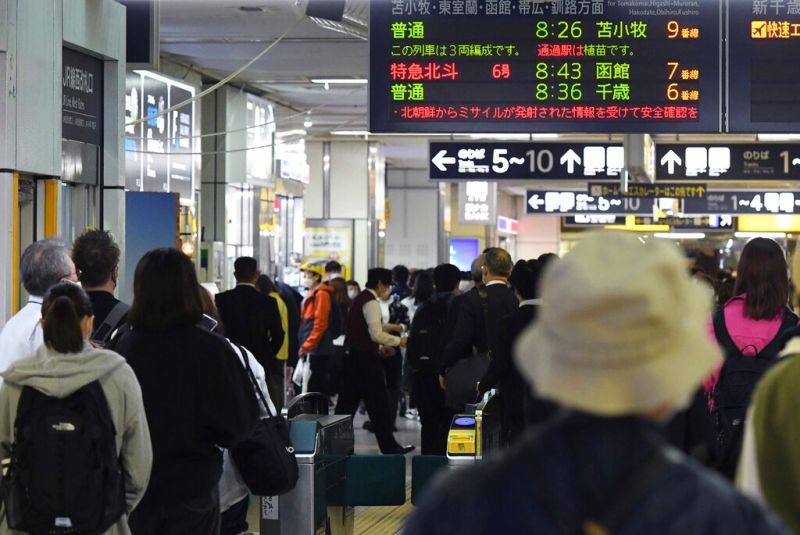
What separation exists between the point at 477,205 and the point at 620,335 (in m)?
23.9

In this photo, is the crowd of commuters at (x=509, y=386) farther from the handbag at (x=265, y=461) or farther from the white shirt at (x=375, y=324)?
Answer: the white shirt at (x=375, y=324)

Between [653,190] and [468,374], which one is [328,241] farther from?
[468,374]

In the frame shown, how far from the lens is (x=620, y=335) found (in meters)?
1.48

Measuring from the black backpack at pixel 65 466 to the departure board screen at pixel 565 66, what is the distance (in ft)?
14.5

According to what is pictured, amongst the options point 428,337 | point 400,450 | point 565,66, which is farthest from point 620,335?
point 400,450

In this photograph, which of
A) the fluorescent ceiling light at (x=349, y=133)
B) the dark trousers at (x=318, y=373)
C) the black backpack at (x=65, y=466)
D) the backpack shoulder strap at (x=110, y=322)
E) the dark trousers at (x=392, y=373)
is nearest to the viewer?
the black backpack at (x=65, y=466)

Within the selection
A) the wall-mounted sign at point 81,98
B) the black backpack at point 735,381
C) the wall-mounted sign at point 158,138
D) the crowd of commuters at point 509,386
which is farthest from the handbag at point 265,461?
the wall-mounted sign at point 158,138

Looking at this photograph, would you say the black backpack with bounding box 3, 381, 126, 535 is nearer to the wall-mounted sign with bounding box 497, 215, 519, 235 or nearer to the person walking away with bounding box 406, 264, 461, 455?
the person walking away with bounding box 406, 264, 461, 455

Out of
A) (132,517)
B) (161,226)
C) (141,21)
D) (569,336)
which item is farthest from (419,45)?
(569,336)

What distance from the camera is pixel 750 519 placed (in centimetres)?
146

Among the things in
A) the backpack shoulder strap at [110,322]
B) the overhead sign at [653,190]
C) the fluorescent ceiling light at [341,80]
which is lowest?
the backpack shoulder strap at [110,322]

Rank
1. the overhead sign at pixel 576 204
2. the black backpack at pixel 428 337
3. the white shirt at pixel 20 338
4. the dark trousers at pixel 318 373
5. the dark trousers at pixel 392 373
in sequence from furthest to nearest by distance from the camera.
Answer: the overhead sign at pixel 576 204 → the dark trousers at pixel 318 373 → the dark trousers at pixel 392 373 → the black backpack at pixel 428 337 → the white shirt at pixel 20 338

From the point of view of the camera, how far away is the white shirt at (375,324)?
34.3 feet

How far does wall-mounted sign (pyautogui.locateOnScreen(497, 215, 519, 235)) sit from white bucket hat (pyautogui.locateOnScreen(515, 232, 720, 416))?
1291 inches
